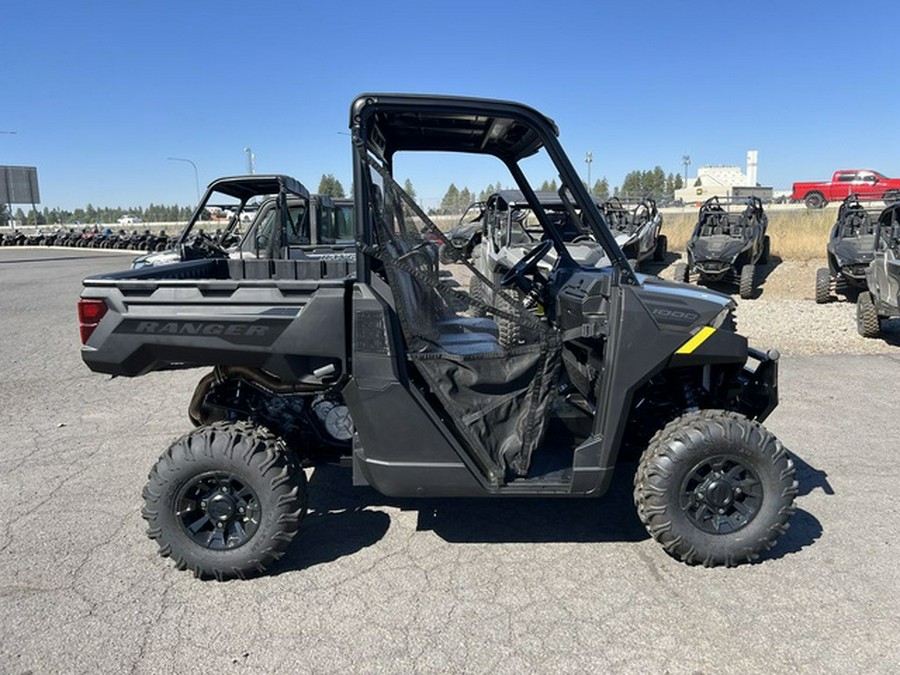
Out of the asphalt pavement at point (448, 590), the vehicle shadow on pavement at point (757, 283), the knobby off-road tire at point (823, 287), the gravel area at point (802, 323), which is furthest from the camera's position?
the vehicle shadow on pavement at point (757, 283)

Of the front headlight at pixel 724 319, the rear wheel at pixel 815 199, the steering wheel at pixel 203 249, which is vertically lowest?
the front headlight at pixel 724 319

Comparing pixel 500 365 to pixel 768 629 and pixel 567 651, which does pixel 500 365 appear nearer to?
pixel 567 651

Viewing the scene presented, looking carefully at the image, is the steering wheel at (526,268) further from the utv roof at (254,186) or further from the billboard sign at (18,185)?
the billboard sign at (18,185)

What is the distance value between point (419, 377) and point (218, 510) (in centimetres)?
116

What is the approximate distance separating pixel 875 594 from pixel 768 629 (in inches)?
25.4

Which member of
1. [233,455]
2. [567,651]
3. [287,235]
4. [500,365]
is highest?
[287,235]

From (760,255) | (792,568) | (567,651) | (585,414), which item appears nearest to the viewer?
(567,651)

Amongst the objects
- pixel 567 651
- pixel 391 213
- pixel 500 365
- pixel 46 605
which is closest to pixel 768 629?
pixel 567 651

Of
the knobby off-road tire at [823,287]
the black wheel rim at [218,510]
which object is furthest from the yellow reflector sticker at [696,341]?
the knobby off-road tire at [823,287]

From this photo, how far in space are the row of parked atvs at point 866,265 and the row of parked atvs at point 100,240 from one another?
25.4m

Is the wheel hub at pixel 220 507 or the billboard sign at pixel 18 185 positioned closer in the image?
the wheel hub at pixel 220 507

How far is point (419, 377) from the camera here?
3102 mm

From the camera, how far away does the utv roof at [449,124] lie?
2.86 m

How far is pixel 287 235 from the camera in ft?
33.1
